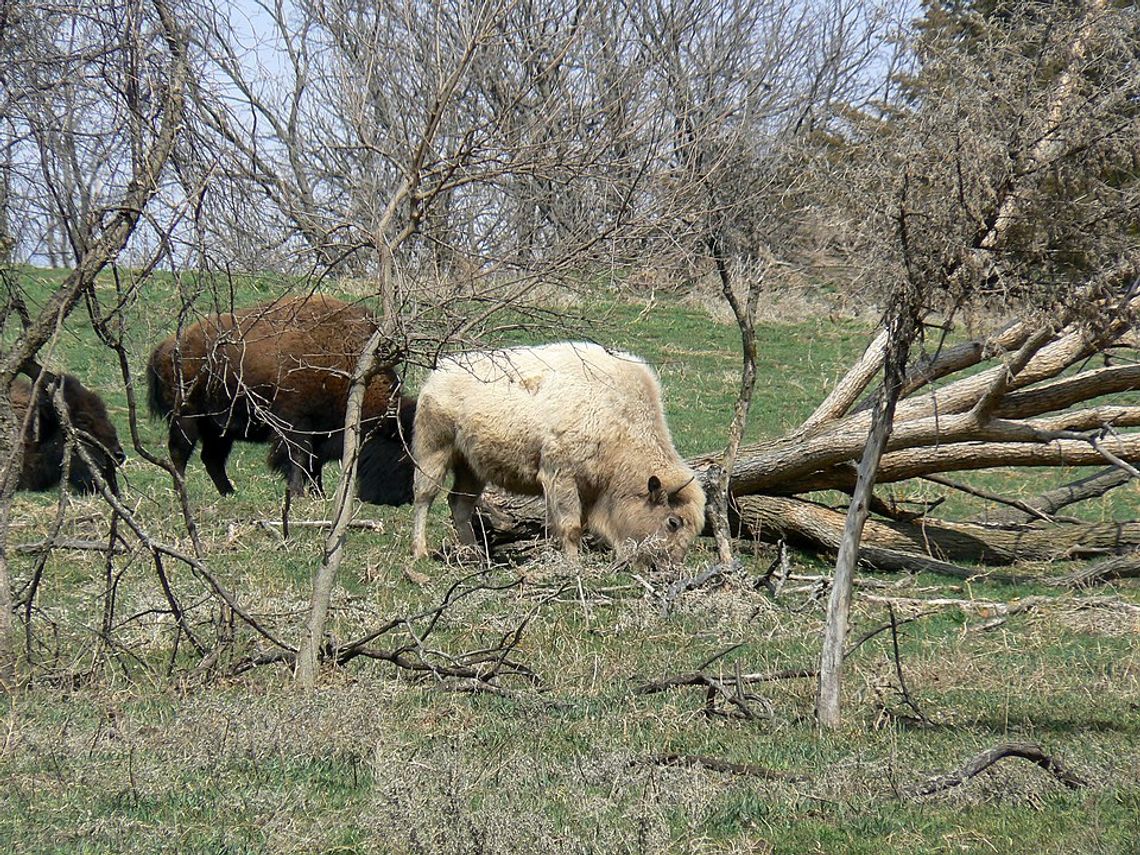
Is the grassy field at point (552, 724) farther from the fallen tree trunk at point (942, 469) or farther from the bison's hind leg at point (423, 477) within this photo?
the fallen tree trunk at point (942, 469)

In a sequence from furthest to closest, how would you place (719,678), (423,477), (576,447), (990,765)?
(423,477), (576,447), (719,678), (990,765)

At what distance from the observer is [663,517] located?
40.3 ft

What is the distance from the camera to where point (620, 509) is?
12.6 metres

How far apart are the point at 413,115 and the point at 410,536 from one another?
6079 millimetres

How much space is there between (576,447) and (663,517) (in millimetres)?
1119

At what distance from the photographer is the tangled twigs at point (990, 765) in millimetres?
5480

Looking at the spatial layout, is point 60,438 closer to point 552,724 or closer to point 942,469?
point 942,469

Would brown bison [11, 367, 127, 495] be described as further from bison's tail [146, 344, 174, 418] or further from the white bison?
the white bison

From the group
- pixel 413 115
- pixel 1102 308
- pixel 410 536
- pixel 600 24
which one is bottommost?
pixel 410 536

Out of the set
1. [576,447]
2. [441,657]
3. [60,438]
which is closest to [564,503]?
[576,447]

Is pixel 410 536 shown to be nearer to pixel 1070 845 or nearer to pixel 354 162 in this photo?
pixel 354 162

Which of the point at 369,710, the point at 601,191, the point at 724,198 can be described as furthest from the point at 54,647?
the point at 724,198

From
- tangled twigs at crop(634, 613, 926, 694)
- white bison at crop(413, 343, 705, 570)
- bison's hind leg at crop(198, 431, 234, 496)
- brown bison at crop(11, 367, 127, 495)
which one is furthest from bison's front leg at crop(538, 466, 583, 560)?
brown bison at crop(11, 367, 127, 495)

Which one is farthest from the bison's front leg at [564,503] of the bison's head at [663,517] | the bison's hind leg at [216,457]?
the bison's hind leg at [216,457]
